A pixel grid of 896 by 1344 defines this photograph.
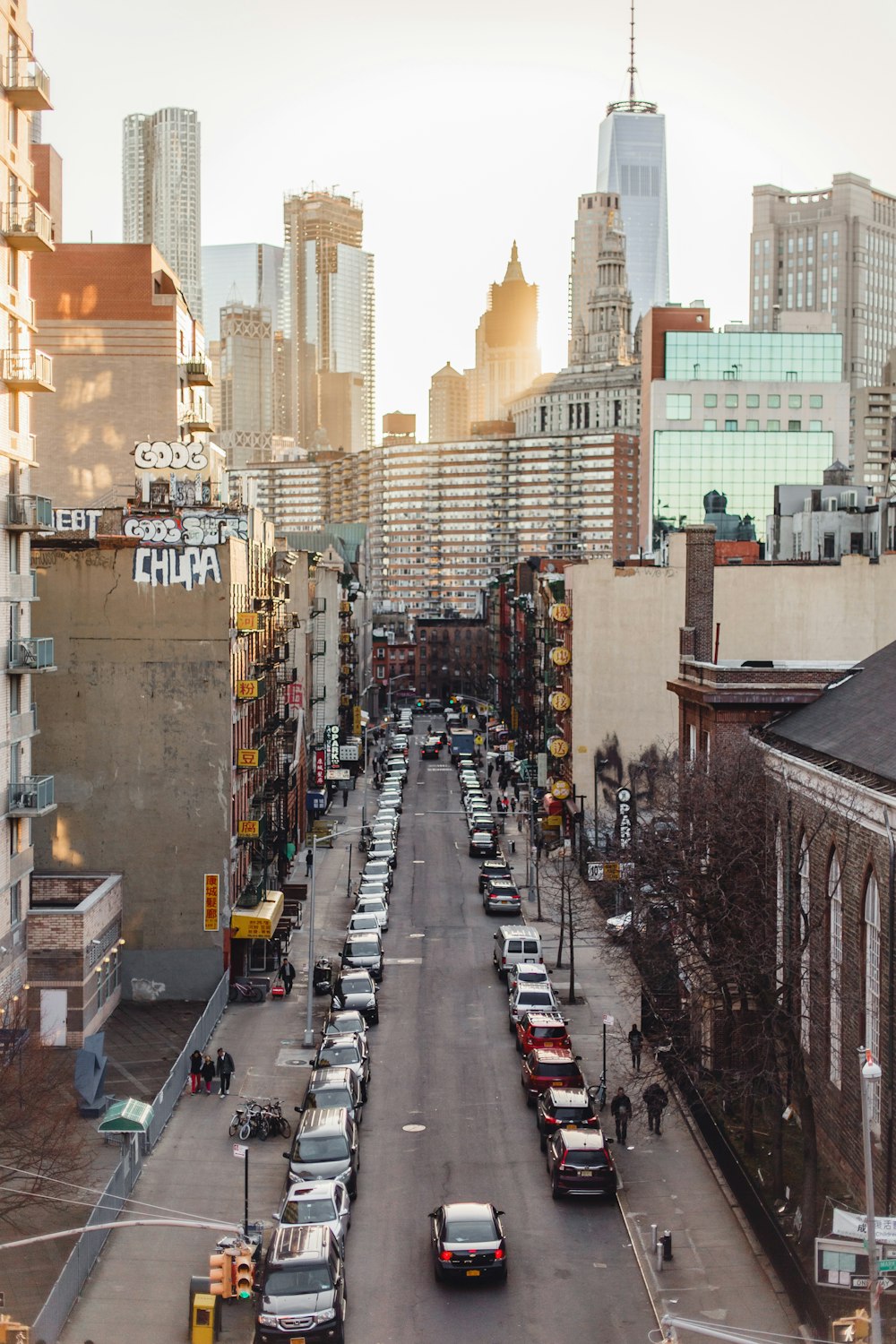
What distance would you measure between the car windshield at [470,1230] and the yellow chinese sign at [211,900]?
Answer: 80.1ft

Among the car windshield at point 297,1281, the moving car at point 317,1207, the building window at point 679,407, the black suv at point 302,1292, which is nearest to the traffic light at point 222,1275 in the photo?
the black suv at point 302,1292

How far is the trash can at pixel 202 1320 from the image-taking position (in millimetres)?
27797

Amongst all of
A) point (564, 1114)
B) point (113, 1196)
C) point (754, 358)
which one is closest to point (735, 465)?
point (754, 358)

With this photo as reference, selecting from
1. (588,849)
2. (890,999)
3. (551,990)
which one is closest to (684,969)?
(890,999)

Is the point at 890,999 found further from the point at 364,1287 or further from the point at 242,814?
the point at 242,814

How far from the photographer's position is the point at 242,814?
59594 millimetres

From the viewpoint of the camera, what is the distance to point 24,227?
4319 centimetres

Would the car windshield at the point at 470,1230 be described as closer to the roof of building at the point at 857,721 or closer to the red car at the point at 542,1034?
the roof of building at the point at 857,721

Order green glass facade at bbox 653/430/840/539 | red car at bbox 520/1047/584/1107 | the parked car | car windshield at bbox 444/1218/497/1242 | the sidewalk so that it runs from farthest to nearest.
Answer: green glass facade at bbox 653/430/840/539, the parked car, red car at bbox 520/1047/584/1107, car windshield at bbox 444/1218/497/1242, the sidewalk

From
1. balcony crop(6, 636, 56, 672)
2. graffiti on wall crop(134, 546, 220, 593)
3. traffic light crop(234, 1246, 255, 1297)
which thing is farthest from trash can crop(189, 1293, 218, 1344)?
graffiti on wall crop(134, 546, 220, 593)

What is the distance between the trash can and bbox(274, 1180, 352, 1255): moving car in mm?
2701

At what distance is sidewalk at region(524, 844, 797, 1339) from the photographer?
29328 millimetres

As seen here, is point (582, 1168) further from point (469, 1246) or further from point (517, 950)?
point (517, 950)

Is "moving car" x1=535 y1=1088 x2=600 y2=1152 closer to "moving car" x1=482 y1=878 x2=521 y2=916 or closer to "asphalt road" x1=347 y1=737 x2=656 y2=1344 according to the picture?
"asphalt road" x1=347 y1=737 x2=656 y2=1344
